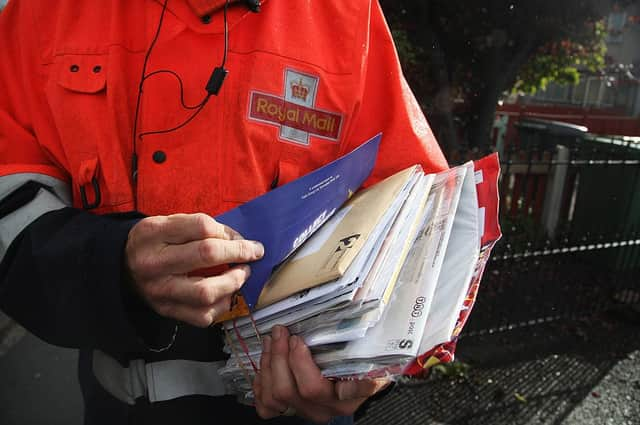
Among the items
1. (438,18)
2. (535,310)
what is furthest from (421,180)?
(438,18)

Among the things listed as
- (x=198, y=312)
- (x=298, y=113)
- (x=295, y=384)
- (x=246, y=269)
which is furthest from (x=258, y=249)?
(x=298, y=113)

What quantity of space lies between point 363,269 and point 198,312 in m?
0.30

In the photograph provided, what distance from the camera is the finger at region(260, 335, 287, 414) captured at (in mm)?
924

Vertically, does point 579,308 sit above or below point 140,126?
below

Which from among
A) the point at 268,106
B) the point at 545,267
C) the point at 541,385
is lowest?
the point at 541,385

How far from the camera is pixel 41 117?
42.4 inches

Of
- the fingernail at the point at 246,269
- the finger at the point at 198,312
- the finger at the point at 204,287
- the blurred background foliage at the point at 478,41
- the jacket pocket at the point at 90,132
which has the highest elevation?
the blurred background foliage at the point at 478,41

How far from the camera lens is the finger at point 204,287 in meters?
0.81

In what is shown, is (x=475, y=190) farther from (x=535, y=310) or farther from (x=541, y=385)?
(x=535, y=310)

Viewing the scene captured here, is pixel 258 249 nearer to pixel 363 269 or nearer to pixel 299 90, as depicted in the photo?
pixel 363 269

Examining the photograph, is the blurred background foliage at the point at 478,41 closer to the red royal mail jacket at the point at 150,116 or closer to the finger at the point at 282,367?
the red royal mail jacket at the point at 150,116

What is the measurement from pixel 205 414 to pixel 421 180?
0.75 m

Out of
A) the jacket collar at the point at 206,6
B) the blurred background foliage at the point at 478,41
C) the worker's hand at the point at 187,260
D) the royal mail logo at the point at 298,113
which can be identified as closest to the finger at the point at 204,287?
the worker's hand at the point at 187,260

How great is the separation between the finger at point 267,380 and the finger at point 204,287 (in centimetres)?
14
